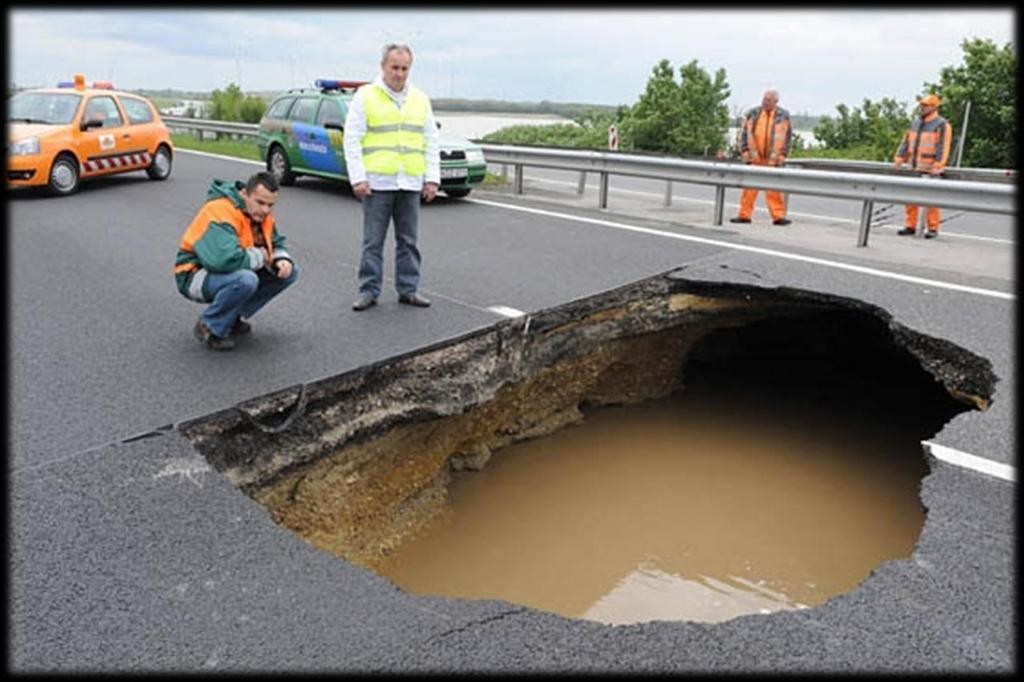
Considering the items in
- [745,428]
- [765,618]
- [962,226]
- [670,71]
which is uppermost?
[670,71]

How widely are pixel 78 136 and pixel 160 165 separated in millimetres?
1638

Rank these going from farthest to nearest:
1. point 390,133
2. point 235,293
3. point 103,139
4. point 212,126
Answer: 1. point 212,126
2. point 103,139
3. point 390,133
4. point 235,293

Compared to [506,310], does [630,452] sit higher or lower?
lower

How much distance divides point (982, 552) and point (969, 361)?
232 cm

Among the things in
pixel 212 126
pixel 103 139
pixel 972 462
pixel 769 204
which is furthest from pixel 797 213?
pixel 212 126

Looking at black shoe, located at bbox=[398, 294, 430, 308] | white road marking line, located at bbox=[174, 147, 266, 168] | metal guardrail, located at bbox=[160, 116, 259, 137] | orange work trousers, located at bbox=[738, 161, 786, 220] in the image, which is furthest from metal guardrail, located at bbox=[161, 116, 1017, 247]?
metal guardrail, located at bbox=[160, 116, 259, 137]

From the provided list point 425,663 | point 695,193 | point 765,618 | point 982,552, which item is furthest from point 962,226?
point 425,663

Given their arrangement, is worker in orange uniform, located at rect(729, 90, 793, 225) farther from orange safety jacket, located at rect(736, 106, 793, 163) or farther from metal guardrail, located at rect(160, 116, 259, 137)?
metal guardrail, located at rect(160, 116, 259, 137)

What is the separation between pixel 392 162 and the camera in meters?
5.80

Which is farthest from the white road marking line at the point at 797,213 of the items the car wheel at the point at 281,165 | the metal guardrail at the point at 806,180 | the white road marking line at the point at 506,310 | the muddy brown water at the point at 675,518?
the white road marking line at the point at 506,310

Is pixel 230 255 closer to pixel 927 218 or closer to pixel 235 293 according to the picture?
pixel 235 293

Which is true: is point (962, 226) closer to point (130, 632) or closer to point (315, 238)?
point (315, 238)

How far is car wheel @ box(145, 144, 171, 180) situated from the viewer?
42.0 ft

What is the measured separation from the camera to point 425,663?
2473 millimetres
